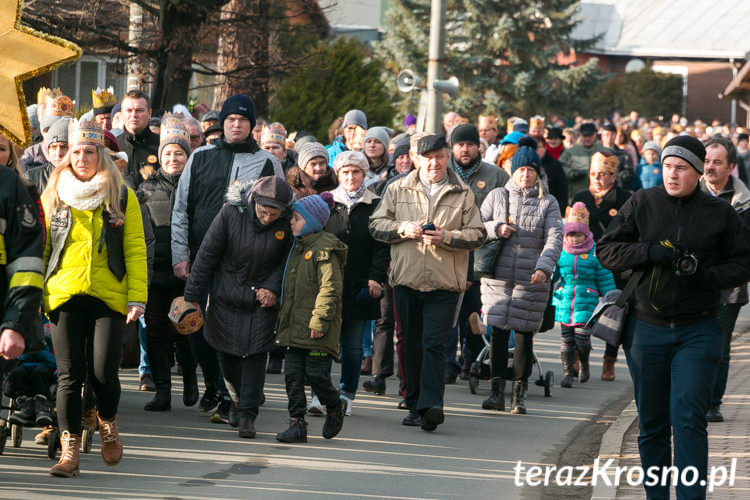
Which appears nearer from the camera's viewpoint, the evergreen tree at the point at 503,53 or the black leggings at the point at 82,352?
the black leggings at the point at 82,352

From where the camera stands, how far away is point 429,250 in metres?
9.21

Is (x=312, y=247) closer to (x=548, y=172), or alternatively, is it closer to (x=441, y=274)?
(x=441, y=274)

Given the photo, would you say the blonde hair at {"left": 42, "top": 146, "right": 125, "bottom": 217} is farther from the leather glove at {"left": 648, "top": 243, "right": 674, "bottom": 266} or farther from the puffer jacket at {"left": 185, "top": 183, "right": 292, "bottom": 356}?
the leather glove at {"left": 648, "top": 243, "right": 674, "bottom": 266}

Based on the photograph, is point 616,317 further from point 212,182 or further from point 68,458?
point 212,182

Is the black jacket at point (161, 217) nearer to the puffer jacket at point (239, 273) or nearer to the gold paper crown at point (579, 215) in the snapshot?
the puffer jacket at point (239, 273)

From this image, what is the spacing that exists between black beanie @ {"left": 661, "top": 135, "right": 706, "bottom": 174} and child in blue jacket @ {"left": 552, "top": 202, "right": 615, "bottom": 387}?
5235 millimetres

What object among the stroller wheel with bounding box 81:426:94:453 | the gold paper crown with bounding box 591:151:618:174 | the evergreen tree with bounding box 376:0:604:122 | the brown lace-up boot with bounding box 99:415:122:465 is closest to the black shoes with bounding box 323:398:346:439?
the stroller wheel with bounding box 81:426:94:453

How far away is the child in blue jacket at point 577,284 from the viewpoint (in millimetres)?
12031

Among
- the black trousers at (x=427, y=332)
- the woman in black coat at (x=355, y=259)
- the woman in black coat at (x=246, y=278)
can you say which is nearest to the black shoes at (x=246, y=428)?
the woman in black coat at (x=246, y=278)

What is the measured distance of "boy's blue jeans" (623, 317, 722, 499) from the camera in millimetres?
6512

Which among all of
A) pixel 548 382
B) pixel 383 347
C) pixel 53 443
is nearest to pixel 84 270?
pixel 53 443

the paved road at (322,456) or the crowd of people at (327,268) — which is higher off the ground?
the crowd of people at (327,268)

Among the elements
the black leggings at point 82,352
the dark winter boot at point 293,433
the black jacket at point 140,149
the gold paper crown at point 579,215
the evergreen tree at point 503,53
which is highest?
the evergreen tree at point 503,53

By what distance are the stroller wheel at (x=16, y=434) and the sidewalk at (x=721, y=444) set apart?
11.7 ft
